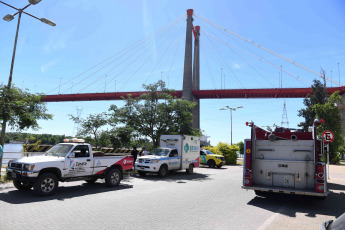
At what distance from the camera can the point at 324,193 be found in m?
7.64

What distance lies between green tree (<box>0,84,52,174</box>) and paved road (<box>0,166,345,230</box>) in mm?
2655

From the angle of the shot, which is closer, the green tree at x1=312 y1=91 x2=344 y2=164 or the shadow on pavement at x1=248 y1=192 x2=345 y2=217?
the shadow on pavement at x1=248 y1=192 x2=345 y2=217

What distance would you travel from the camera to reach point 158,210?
704 cm

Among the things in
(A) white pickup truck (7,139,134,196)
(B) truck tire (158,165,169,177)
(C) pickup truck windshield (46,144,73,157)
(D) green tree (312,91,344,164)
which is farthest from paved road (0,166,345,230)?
(D) green tree (312,91,344,164)

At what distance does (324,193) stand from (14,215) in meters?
→ 8.47

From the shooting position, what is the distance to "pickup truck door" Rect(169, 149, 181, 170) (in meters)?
15.7

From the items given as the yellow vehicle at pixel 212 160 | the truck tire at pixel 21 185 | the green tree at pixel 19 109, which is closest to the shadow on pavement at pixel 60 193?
the truck tire at pixel 21 185

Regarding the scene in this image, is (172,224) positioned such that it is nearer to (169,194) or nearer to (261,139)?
(169,194)

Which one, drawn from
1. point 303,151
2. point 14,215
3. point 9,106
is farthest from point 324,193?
point 9,106

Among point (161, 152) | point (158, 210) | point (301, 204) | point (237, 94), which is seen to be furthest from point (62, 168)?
point (237, 94)

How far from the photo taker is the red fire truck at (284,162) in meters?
8.18

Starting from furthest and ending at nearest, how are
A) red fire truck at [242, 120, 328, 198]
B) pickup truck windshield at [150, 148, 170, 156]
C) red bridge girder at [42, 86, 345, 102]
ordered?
red bridge girder at [42, 86, 345, 102] < pickup truck windshield at [150, 148, 170, 156] < red fire truck at [242, 120, 328, 198]

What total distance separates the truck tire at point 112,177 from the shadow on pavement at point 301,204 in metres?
5.69

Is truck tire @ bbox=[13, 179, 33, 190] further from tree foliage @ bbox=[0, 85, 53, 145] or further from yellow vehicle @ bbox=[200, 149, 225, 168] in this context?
yellow vehicle @ bbox=[200, 149, 225, 168]
